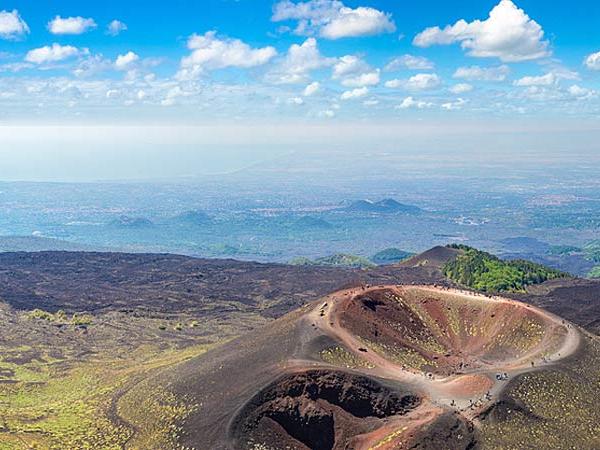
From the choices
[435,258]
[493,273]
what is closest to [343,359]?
[493,273]

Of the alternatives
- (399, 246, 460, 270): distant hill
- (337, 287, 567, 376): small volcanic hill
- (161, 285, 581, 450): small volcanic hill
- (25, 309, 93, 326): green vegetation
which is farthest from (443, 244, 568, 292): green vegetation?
(25, 309, 93, 326): green vegetation

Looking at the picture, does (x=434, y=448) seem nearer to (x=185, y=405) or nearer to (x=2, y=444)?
(x=185, y=405)

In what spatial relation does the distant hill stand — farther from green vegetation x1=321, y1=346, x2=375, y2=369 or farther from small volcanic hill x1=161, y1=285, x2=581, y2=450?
green vegetation x1=321, y1=346, x2=375, y2=369

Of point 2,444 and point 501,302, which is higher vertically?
point 501,302

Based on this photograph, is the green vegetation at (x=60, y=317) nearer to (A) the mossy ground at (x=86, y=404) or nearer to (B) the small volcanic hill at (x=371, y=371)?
(A) the mossy ground at (x=86, y=404)

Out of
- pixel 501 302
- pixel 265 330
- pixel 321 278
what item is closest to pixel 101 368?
pixel 265 330

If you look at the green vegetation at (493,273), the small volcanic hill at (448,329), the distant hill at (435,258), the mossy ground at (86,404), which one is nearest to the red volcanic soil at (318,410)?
the mossy ground at (86,404)
